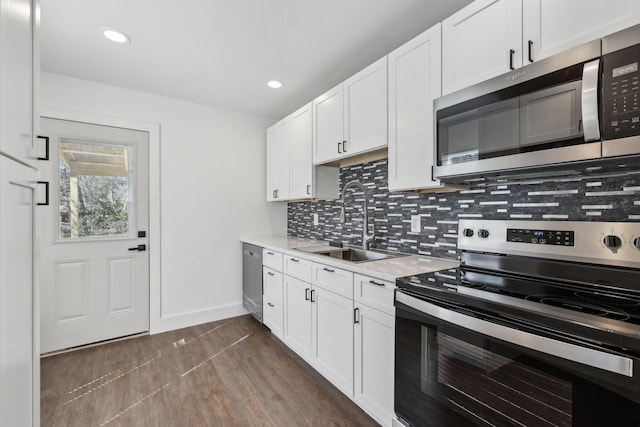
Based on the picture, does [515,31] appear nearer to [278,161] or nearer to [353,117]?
[353,117]

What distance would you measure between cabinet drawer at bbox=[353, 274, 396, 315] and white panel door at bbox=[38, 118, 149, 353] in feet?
7.75

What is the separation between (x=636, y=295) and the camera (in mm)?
1067

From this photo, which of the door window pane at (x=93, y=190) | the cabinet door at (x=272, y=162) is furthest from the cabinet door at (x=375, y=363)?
the door window pane at (x=93, y=190)

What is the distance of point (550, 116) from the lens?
3.88 feet

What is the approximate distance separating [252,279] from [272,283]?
0.51 m

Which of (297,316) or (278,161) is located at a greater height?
(278,161)

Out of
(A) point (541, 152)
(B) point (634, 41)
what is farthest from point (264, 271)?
(B) point (634, 41)

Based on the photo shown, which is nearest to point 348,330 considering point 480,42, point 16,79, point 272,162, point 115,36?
point 480,42

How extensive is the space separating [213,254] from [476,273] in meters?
2.78

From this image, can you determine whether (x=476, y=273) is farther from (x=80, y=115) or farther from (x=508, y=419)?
(x=80, y=115)

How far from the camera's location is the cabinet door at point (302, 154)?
2803 mm

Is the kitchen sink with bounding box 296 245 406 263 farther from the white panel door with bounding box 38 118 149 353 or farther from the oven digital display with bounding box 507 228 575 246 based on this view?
the white panel door with bounding box 38 118 149 353

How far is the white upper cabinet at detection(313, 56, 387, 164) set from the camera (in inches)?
79.8

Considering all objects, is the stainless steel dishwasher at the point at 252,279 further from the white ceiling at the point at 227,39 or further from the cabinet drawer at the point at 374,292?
the white ceiling at the point at 227,39
